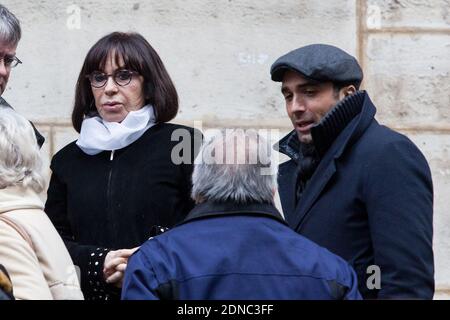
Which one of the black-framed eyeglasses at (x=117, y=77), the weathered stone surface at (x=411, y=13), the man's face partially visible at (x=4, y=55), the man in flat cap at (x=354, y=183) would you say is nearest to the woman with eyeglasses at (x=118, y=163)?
the black-framed eyeglasses at (x=117, y=77)

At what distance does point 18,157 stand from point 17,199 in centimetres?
14

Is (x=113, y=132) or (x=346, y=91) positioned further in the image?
(x=113, y=132)

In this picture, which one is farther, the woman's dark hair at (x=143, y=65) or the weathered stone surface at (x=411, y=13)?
the weathered stone surface at (x=411, y=13)

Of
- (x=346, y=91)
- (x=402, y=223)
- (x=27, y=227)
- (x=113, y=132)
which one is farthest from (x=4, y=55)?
(x=402, y=223)

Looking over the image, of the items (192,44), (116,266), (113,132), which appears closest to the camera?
(116,266)

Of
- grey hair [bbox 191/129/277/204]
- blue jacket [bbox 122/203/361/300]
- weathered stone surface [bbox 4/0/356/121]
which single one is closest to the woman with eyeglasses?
grey hair [bbox 191/129/277/204]

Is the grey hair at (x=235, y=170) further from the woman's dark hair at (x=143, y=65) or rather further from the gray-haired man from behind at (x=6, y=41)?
the gray-haired man from behind at (x=6, y=41)

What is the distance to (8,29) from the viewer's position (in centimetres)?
581

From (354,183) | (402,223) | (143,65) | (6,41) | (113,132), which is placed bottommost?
(402,223)

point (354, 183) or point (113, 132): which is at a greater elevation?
point (113, 132)

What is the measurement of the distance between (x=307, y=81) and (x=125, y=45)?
82cm

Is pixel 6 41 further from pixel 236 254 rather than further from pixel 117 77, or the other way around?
pixel 236 254

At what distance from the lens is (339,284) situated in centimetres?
418

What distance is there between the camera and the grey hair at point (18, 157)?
4.73 m
